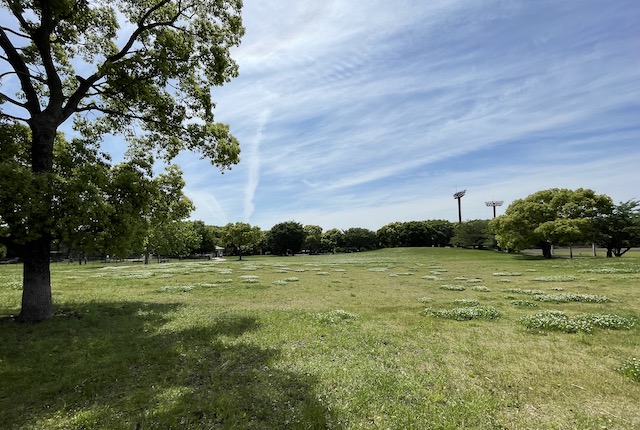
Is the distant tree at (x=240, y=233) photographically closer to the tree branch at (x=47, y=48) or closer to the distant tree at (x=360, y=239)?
the distant tree at (x=360, y=239)

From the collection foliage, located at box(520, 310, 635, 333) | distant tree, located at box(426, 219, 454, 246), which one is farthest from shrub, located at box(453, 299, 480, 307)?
distant tree, located at box(426, 219, 454, 246)

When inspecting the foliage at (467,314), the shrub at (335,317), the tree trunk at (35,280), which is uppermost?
the tree trunk at (35,280)

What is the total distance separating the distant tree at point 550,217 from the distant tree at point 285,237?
243ft

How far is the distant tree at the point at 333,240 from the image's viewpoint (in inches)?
5531

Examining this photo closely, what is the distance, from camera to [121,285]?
2483 centimetres

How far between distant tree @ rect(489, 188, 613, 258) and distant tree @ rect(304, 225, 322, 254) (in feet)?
265

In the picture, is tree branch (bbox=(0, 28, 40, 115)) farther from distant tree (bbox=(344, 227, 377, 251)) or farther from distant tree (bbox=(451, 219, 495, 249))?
distant tree (bbox=(344, 227, 377, 251))

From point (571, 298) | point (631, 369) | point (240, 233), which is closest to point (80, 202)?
point (631, 369)

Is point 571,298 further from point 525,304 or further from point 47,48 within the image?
point 47,48

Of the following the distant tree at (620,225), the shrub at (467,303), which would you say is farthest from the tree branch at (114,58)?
the distant tree at (620,225)

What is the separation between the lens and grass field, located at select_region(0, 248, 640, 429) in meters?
6.06

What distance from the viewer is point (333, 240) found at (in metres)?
145

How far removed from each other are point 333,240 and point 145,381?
452 ft

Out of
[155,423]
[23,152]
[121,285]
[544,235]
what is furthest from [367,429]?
[544,235]
